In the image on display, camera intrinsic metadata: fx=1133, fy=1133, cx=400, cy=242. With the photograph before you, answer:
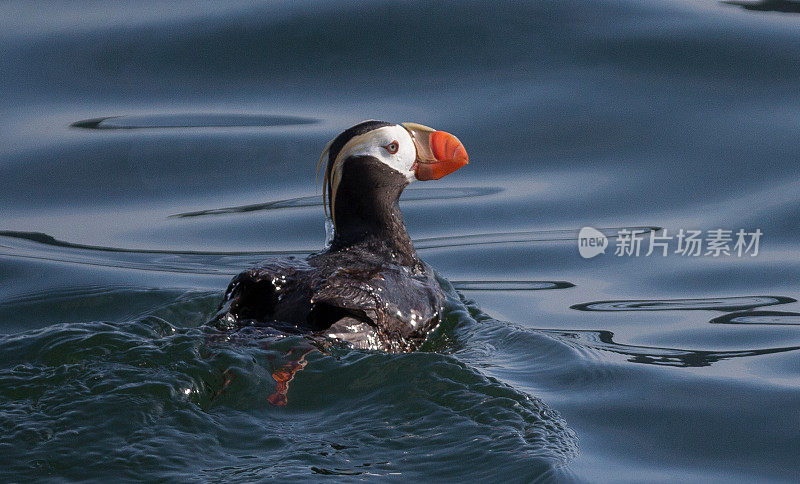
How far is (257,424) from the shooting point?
174 inches

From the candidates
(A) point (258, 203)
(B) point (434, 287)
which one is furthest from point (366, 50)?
(B) point (434, 287)

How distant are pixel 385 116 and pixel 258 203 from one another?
51.6 inches

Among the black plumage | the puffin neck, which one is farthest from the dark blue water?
the puffin neck

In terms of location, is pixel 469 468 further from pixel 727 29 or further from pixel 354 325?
pixel 727 29

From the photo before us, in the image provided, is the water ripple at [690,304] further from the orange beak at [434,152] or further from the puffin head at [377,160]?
the puffin head at [377,160]

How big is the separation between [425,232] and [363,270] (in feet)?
9.00

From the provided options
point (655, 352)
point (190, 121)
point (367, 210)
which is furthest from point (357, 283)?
point (190, 121)

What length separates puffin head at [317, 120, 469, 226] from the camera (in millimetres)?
5867

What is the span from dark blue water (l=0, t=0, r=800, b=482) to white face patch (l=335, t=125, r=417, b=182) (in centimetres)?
86

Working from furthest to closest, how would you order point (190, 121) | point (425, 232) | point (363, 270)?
point (190, 121), point (425, 232), point (363, 270)

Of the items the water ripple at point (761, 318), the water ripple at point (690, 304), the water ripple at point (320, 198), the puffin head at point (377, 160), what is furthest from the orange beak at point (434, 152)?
the water ripple at point (320, 198)

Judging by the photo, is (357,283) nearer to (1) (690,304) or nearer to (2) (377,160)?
(2) (377,160)

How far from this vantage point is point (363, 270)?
542 centimetres

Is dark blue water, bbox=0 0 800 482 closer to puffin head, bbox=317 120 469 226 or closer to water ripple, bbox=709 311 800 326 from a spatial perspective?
water ripple, bbox=709 311 800 326
